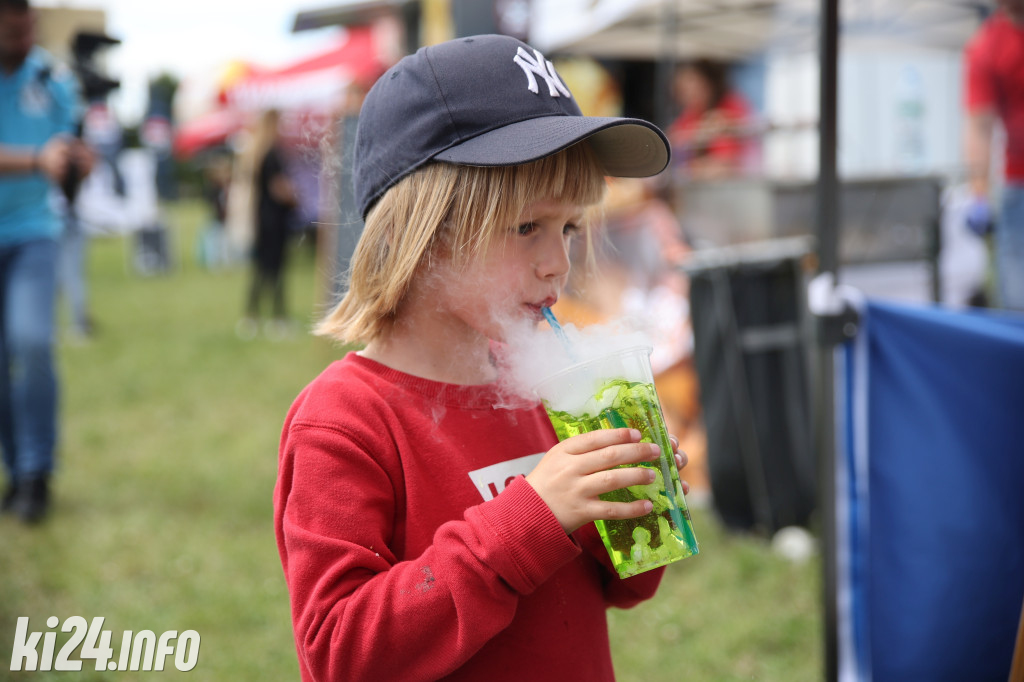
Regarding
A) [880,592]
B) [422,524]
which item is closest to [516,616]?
[422,524]

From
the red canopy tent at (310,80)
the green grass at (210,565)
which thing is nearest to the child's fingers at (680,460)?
the green grass at (210,565)

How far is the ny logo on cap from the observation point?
1118 mm

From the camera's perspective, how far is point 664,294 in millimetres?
4234

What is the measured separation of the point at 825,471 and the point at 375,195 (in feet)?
4.26

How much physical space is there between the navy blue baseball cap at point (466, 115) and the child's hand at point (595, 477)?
345 millimetres

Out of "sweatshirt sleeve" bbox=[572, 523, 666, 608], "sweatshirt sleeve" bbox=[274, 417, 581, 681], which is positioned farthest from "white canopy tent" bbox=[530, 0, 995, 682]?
"sweatshirt sleeve" bbox=[274, 417, 581, 681]

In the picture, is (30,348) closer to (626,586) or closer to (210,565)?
(210,565)

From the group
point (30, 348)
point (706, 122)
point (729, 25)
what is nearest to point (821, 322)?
point (30, 348)

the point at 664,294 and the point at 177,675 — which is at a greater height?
the point at 664,294

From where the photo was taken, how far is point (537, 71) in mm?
1141

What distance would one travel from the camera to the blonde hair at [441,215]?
1.07 m

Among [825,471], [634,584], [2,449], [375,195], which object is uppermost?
[375,195]

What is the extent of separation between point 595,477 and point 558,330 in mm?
200

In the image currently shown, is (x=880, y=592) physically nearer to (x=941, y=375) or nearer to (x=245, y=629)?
(x=941, y=375)
